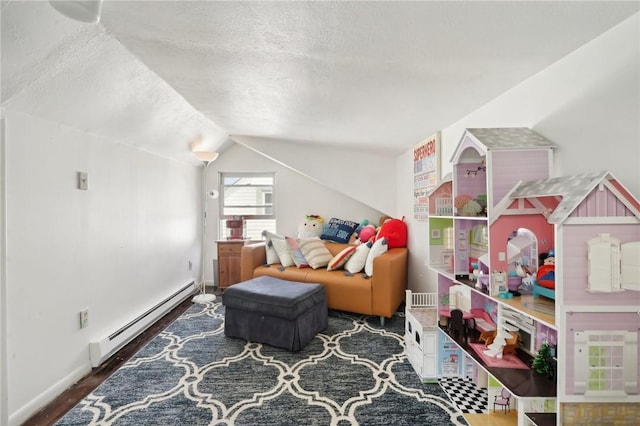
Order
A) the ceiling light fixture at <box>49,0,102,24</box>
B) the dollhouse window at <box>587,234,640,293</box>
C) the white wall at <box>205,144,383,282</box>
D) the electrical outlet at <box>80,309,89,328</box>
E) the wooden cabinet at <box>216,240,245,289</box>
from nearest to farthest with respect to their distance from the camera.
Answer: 1. the ceiling light fixture at <box>49,0,102,24</box>
2. the dollhouse window at <box>587,234,640,293</box>
3. the electrical outlet at <box>80,309,89,328</box>
4. the wooden cabinet at <box>216,240,245,289</box>
5. the white wall at <box>205,144,383,282</box>

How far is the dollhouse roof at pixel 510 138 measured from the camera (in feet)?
4.46

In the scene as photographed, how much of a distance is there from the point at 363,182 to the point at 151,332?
2859 millimetres

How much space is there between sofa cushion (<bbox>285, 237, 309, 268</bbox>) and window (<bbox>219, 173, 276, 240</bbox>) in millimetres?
1157

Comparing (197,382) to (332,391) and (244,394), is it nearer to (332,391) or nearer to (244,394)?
(244,394)

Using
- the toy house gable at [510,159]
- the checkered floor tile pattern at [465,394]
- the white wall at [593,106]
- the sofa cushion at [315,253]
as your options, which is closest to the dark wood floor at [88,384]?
the sofa cushion at [315,253]

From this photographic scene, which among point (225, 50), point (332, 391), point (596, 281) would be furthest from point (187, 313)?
point (596, 281)

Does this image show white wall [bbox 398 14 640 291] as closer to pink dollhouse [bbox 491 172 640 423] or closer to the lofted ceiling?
the lofted ceiling

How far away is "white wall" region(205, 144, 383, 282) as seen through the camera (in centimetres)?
450

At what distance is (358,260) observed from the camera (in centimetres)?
325

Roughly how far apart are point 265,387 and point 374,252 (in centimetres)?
168

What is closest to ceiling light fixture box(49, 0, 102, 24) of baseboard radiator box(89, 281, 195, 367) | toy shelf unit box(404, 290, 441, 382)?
toy shelf unit box(404, 290, 441, 382)

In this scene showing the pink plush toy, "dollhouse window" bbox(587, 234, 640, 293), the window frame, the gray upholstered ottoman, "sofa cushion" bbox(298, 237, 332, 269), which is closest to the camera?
"dollhouse window" bbox(587, 234, 640, 293)

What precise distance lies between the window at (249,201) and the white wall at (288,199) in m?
0.12

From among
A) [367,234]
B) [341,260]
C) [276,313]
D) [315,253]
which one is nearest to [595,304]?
[276,313]
